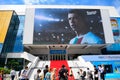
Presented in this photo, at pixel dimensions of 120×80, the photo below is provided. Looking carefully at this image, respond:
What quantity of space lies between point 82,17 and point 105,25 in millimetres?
4365

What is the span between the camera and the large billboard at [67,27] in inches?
1454

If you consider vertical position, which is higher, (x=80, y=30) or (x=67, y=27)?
(x=67, y=27)

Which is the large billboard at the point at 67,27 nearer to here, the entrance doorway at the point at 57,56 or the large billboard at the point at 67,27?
the large billboard at the point at 67,27

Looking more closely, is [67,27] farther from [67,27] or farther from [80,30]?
[80,30]

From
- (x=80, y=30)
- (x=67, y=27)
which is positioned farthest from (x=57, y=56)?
(x=80, y=30)

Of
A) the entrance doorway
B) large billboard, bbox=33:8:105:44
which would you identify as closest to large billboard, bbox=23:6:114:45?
large billboard, bbox=33:8:105:44

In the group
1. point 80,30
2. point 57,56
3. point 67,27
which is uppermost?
point 67,27

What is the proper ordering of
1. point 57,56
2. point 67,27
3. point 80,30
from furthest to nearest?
1. point 57,56
2. point 67,27
3. point 80,30

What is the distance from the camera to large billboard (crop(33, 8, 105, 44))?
1454 inches

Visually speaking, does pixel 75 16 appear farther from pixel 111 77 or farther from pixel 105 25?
pixel 111 77

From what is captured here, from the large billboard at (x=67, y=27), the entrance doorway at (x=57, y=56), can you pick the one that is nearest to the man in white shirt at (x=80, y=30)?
the large billboard at (x=67, y=27)

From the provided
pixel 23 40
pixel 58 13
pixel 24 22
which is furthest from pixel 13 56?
pixel 58 13

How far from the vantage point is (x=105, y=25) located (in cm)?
3922

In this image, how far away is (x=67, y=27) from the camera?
125ft
